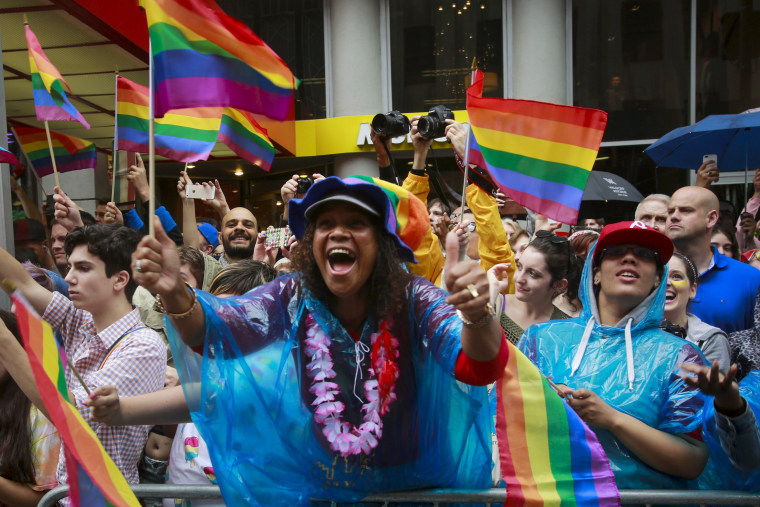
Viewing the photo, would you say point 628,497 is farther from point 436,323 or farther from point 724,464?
point 436,323

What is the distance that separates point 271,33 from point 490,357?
41.6 feet

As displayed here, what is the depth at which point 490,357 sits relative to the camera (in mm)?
1962

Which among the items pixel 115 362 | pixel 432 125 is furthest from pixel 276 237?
pixel 115 362

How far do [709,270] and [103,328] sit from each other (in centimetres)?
349

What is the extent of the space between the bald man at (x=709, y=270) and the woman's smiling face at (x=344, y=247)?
268 centimetres

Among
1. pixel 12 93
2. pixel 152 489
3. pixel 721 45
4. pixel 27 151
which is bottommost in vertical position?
pixel 152 489

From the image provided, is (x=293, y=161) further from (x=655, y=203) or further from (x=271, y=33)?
(x=655, y=203)

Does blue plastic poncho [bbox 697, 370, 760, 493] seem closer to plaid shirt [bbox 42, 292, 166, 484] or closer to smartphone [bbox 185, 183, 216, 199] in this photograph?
plaid shirt [bbox 42, 292, 166, 484]

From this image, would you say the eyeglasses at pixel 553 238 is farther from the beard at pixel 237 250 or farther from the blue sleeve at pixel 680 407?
the beard at pixel 237 250

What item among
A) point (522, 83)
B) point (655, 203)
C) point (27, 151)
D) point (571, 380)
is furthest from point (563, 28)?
point (571, 380)

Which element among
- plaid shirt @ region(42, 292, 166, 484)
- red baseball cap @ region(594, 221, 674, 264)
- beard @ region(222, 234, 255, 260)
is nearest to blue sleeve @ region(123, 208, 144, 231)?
beard @ region(222, 234, 255, 260)

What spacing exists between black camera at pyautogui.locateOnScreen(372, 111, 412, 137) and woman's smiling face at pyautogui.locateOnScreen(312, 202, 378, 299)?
1.75 meters

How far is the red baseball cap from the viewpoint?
111 inches

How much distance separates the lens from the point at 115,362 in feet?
9.02
